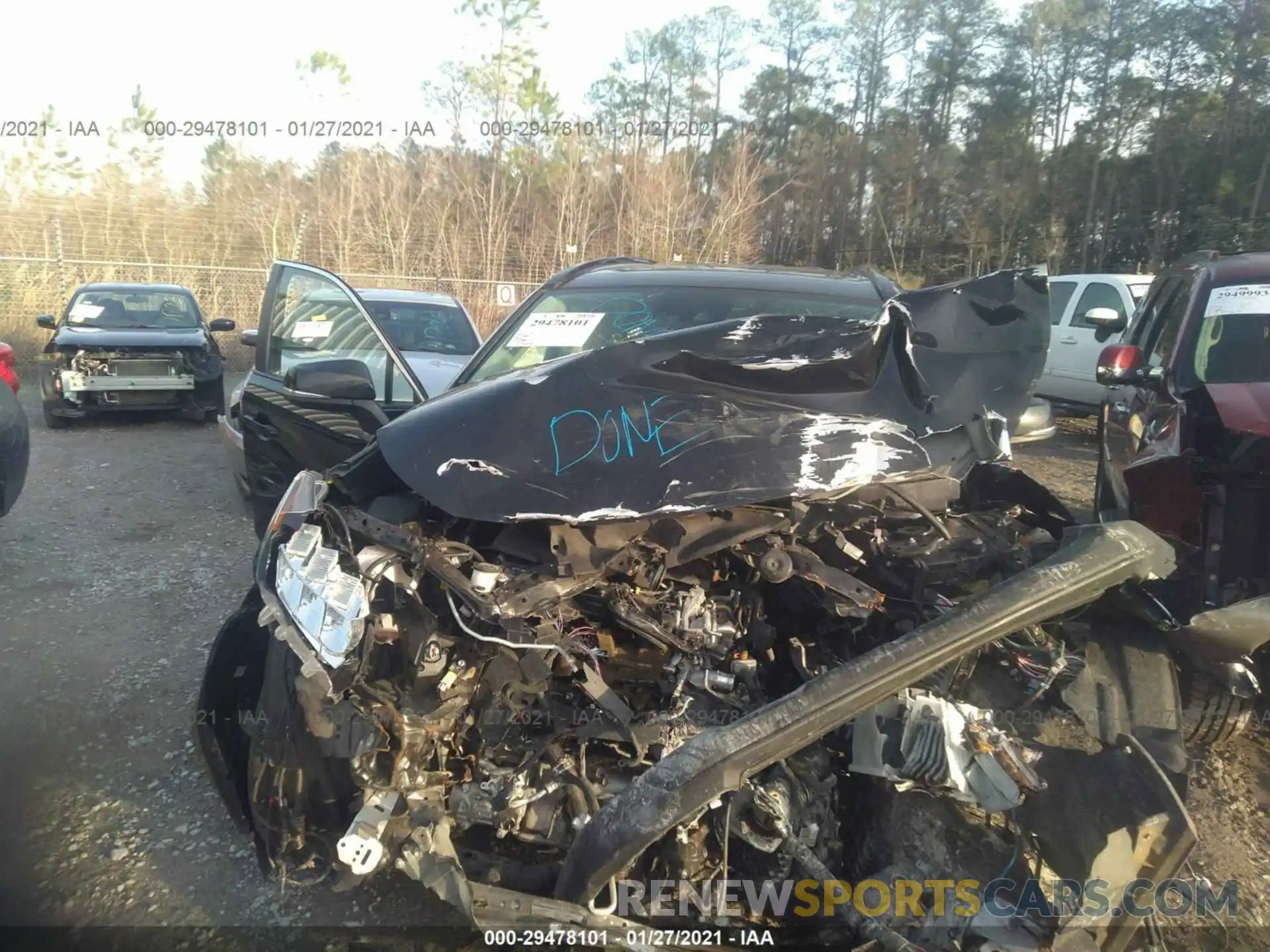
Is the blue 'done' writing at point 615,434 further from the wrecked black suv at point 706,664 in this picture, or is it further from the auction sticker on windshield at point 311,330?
the auction sticker on windshield at point 311,330

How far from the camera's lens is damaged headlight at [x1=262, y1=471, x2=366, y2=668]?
7.14 ft

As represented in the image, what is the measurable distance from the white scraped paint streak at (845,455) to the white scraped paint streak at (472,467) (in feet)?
2.69

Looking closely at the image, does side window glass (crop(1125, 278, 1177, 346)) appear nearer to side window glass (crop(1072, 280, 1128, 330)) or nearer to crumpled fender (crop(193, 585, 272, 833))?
side window glass (crop(1072, 280, 1128, 330))

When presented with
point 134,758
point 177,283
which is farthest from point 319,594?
point 177,283

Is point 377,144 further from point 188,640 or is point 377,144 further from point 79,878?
point 79,878

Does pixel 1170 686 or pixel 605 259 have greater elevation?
pixel 605 259

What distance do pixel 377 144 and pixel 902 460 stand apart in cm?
1785

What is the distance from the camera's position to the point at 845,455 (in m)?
2.39

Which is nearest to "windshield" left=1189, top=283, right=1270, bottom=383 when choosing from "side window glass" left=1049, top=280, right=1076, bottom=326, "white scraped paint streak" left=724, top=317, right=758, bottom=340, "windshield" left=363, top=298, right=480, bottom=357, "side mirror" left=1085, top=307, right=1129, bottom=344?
"side mirror" left=1085, top=307, right=1129, bottom=344

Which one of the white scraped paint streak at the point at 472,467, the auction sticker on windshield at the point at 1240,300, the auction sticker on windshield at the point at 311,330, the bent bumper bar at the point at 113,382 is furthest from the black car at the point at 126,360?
the auction sticker on windshield at the point at 1240,300

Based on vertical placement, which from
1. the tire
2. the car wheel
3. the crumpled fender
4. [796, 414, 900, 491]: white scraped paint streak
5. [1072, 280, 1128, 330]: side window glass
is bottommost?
the car wheel

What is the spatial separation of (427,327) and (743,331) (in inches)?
243

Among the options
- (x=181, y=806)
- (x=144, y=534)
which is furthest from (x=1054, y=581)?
(x=144, y=534)

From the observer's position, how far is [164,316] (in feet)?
35.7
